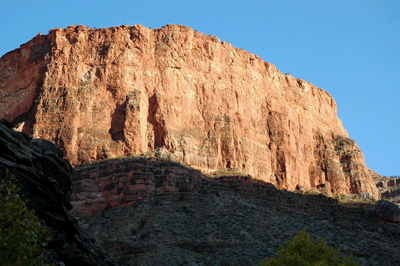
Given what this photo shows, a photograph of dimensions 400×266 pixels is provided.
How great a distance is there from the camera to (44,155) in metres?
30.1

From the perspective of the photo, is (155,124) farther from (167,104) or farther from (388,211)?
(388,211)

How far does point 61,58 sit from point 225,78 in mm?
27191

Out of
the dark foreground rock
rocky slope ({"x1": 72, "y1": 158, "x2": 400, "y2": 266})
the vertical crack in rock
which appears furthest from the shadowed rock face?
the dark foreground rock

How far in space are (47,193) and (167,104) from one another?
54.9m

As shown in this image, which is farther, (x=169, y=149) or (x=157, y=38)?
(x=157, y=38)

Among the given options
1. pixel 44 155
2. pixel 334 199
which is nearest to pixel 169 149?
pixel 334 199

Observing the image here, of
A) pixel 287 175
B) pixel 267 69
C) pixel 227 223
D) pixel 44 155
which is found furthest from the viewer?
pixel 267 69

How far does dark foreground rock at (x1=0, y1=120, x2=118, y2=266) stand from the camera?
997 inches

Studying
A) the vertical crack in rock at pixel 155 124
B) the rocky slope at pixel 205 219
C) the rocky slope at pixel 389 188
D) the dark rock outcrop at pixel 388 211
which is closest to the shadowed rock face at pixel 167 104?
the vertical crack in rock at pixel 155 124

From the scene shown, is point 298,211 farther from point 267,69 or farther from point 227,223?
point 267,69

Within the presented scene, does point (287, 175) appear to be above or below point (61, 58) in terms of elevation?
below

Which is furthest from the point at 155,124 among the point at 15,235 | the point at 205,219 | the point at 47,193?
the point at 15,235

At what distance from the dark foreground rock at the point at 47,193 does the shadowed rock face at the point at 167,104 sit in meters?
45.0

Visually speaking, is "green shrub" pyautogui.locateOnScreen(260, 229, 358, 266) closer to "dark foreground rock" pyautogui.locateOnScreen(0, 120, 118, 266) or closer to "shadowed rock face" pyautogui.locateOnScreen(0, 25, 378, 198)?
"dark foreground rock" pyautogui.locateOnScreen(0, 120, 118, 266)
